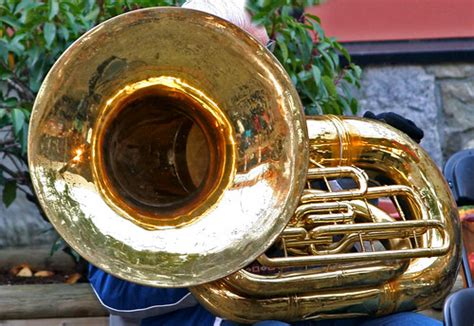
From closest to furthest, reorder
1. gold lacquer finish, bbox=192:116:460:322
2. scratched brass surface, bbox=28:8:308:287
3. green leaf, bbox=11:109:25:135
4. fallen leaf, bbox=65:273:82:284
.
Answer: scratched brass surface, bbox=28:8:308:287 < gold lacquer finish, bbox=192:116:460:322 < green leaf, bbox=11:109:25:135 < fallen leaf, bbox=65:273:82:284

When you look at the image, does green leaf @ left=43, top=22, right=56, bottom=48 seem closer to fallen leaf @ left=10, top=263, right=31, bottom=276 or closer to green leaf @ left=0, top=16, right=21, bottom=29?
green leaf @ left=0, top=16, right=21, bottom=29

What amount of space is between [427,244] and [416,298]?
14 centimetres

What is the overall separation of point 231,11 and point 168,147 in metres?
0.44

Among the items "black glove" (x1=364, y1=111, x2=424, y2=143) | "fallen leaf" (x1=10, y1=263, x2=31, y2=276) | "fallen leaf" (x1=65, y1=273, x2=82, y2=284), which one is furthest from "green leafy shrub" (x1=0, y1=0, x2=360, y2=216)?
"black glove" (x1=364, y1=111, x2=424, y2=143)

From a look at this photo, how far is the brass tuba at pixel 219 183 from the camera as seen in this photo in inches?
92.9

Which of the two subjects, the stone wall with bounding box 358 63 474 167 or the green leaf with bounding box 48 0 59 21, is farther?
the stone wall with bounding box 358 63 474 167

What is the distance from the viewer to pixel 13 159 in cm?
400

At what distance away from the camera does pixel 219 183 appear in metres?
2.54

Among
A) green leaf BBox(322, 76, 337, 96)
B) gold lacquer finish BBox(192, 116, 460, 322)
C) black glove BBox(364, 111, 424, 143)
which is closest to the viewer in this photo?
gold lacquer finish BBox(192, 116, 460, 322)

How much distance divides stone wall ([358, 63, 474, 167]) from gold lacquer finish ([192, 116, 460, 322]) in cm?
200

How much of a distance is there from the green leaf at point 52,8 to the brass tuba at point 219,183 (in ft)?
3.52

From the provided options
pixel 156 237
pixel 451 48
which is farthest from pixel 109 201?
pixel 451 48

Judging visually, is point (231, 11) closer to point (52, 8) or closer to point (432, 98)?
point (52, 8)

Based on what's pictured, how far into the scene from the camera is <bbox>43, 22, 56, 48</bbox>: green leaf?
138 inches
